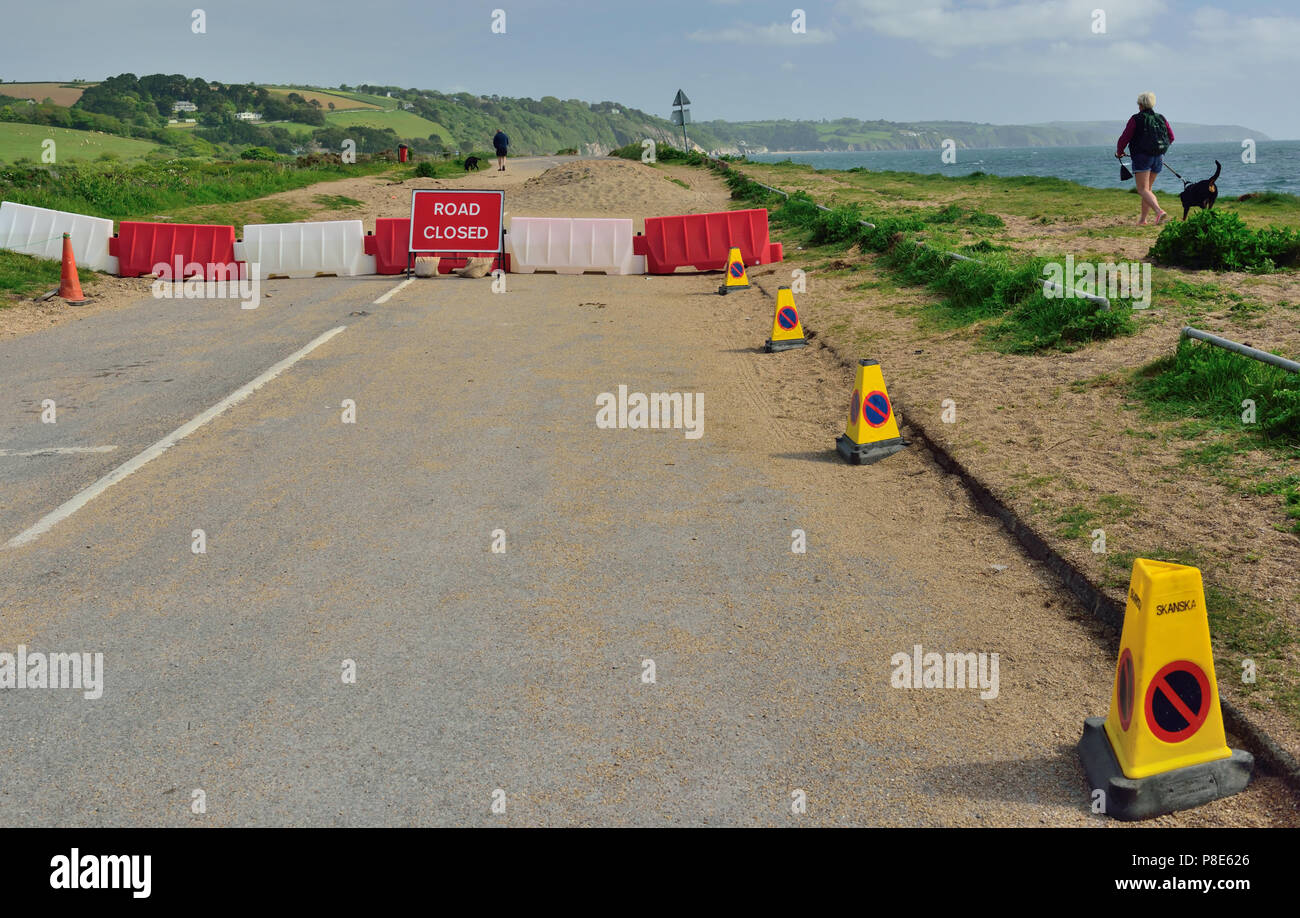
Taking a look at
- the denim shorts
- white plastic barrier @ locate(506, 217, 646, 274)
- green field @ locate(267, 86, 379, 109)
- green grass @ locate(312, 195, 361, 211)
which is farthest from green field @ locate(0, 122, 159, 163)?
green field @ locate(267, 86, 379, 109)

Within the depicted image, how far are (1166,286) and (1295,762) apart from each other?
9.60 metres

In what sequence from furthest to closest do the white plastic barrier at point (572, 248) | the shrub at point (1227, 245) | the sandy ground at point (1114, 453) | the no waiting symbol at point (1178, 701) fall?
the white plastic barrier at point (572, 248) < the shrub at point (1227, 245) < the sandy ground at point (1114, 453) < the no waiting symbol at point (1178, 701)

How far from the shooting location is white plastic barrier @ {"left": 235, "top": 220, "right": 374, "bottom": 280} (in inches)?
754

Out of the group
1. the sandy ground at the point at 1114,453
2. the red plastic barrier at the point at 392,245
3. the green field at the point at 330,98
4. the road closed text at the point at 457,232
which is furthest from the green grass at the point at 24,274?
the green field at the point at 330,98

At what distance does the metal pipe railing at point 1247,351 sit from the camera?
7.61m

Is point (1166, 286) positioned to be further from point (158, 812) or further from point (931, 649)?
point (158, 812)

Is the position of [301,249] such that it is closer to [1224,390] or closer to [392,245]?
[392,245]

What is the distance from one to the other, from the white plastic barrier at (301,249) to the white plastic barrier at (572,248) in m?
3.01

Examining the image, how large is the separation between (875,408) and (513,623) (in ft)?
13.3

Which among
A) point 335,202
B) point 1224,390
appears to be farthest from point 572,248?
point 335,202

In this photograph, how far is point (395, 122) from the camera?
14075 centimetres
